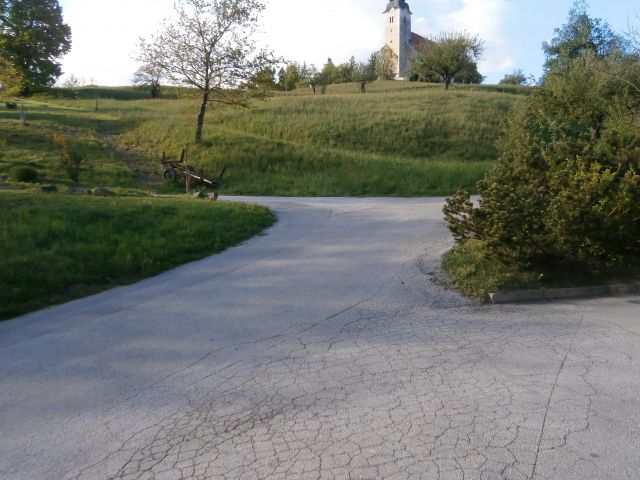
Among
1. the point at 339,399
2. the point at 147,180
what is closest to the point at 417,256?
the point at 339,399

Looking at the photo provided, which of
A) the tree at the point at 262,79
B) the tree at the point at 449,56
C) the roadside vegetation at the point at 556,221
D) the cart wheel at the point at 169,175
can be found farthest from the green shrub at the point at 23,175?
the tree at the point at 449,56

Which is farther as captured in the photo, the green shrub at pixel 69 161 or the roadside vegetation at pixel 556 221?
the green shrub at pixel 69 161

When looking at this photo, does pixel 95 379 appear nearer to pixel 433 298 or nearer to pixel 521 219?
pixel 433 298

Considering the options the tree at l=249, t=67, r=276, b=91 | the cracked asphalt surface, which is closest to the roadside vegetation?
the cracked asphalt surface

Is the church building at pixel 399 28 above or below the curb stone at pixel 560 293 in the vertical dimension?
above

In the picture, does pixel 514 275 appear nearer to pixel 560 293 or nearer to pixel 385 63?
pixel 560 293

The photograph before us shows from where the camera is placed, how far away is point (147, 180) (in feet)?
84.7

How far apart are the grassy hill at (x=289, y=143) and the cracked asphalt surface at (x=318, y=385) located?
650 inches

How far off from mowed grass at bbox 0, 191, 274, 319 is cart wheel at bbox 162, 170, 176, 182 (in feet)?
36.0

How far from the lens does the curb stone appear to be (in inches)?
313

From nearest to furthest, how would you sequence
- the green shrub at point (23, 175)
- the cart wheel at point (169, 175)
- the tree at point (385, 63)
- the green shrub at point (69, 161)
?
1. the green shrub at point (23, 175)
2. the green shrub at point (69, 161)
3. the cart wheel at point (169, 175)
4. the tree at point (385, 63)

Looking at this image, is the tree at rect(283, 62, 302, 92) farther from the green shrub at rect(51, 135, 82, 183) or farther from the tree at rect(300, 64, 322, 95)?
the green shrub at rect(51, 135, 82, 183)

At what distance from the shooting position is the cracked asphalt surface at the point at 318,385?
3805mm

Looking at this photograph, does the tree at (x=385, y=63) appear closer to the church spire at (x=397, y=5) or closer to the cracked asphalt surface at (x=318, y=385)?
the church spire at (x=397, y=5)
